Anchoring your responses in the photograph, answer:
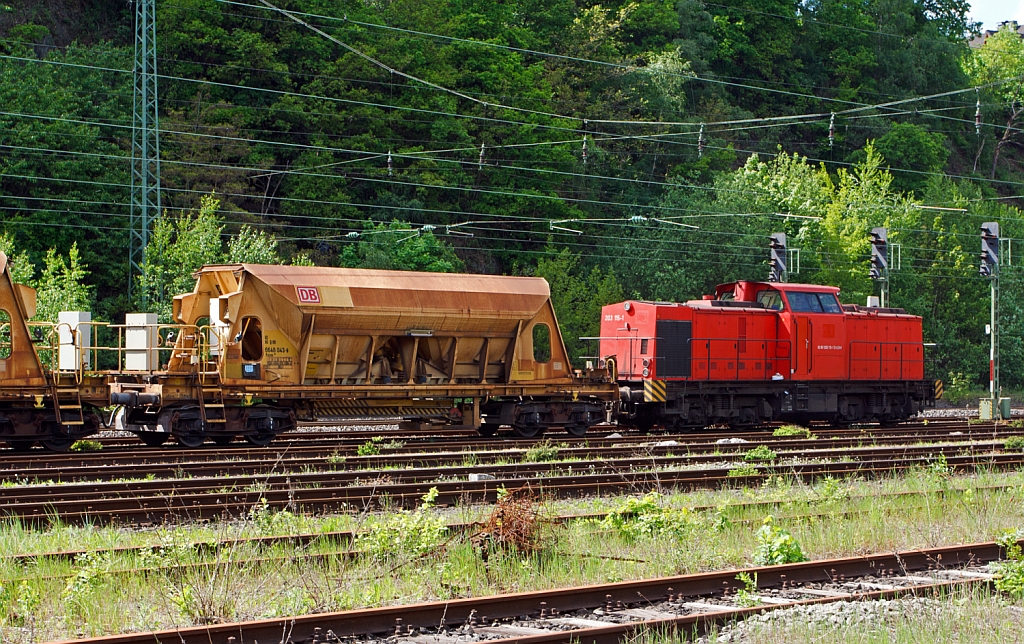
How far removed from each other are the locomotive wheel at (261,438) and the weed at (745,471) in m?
9.73

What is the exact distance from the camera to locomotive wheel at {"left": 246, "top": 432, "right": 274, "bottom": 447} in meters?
21.7

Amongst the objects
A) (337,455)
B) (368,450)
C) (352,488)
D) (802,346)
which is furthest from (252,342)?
(802,346)

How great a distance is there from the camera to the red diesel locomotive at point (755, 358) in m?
26.1

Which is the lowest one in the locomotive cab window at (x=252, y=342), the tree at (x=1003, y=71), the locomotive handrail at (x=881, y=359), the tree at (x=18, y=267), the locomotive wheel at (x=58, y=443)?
the locomotive wheel at (x=58, y=443)

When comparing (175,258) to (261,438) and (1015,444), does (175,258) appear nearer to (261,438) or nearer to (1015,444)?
(261,438)

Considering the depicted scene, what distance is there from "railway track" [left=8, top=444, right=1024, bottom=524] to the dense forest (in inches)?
783

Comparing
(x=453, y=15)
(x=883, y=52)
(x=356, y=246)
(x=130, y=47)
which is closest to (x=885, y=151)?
(x=883, y=52)

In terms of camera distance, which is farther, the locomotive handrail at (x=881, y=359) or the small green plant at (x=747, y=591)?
the locomotive handrail at (x=881, y=359)

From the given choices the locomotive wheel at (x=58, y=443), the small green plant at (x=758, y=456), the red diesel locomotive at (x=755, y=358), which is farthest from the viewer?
the red diesel locomotive at (x=755, y=358)

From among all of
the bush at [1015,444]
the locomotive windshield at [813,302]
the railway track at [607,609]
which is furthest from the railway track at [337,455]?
the railway track at [607,609]

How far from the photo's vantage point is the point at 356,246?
47312 millimetres

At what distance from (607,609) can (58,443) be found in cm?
1502

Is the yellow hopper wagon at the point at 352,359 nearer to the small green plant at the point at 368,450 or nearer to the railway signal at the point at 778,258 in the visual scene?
the small green plant at the point at 368,450

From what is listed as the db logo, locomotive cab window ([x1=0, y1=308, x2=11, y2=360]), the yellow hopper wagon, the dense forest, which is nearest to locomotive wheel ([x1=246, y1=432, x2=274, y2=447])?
the yellow hopper wagon
